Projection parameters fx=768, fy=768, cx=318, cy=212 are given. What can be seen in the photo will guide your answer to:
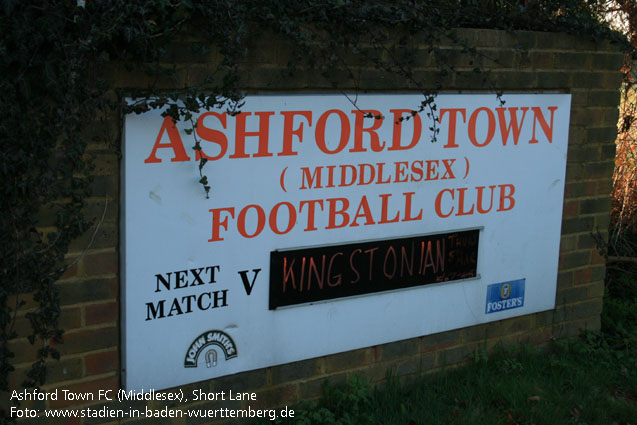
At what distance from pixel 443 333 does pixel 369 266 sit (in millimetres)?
712

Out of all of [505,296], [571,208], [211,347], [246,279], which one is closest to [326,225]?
[246,279]

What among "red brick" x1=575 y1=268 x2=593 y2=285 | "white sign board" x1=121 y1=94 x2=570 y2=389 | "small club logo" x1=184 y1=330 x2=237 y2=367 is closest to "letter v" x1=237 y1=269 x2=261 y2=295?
"white sign board" x1=121 y1=94 x2=570 y2=389

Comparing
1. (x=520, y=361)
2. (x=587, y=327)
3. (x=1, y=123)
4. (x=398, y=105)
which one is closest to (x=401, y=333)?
(x=520, y=361)

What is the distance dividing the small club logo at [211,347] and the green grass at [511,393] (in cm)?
47

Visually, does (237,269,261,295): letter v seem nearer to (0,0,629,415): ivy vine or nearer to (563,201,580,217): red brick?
(0,0,629,415): ivy vine

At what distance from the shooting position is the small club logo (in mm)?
3432

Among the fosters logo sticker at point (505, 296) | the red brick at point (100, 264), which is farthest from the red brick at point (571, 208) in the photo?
the red brick at point (100, 264)

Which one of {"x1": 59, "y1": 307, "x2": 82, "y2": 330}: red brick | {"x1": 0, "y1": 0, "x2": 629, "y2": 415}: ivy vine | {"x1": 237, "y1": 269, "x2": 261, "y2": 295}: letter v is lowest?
{"x1": 59, "y1": 307, "x2": 82, "y2": 330}: red brick

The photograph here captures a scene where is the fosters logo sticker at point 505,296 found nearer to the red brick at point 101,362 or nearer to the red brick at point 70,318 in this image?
the red brick at point 101,362

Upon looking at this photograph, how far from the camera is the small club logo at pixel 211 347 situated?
343 cm

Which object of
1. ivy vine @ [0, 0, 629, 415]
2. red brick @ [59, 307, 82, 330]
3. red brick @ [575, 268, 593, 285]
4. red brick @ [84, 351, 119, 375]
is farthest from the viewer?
red brick @ [575, 268, 593, 285]

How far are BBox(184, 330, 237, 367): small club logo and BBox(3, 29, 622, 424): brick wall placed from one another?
131 mm

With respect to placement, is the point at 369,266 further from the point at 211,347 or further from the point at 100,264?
the point at 100,264

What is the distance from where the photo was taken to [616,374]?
4570mm
